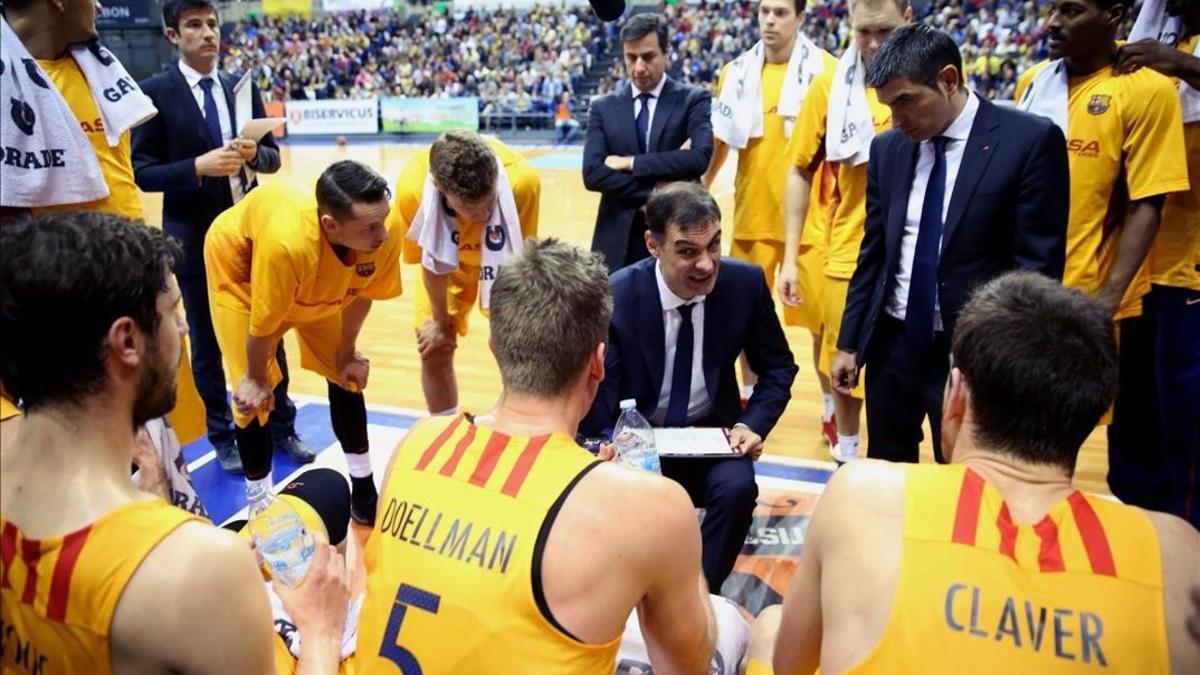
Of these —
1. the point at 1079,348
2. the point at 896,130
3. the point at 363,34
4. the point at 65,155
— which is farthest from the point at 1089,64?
the point at 363,34

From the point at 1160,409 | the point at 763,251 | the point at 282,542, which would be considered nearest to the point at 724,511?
the point at 282,542

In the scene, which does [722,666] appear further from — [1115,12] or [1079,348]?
[1115,12]

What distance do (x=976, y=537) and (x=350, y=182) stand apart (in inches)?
97.1

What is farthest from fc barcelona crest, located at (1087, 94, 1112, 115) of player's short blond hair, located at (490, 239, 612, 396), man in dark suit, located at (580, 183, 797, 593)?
player's short blond hair, located at (490, 239, 612, 396)

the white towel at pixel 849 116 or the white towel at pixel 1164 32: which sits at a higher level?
the white towel at pixel 1164 32

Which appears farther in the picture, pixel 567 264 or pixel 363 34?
pixel 363 34

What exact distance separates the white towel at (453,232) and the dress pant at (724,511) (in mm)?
1452

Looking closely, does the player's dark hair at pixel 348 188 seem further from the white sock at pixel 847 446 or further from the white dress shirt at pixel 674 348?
the white sock at pixel 847 446

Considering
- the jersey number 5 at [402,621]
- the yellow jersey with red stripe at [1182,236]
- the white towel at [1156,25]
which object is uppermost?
the white towel at [1156,25]

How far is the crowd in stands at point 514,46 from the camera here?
17.9 m

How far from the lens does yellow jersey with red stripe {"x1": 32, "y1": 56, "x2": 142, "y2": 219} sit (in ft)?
8.93

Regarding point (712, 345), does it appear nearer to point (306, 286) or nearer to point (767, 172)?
point (306, 286)

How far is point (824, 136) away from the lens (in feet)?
12.9

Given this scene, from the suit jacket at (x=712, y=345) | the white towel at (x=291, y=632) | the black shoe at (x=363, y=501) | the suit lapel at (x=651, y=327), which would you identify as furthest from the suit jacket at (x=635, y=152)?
the white towel at (x=291, y=632)
